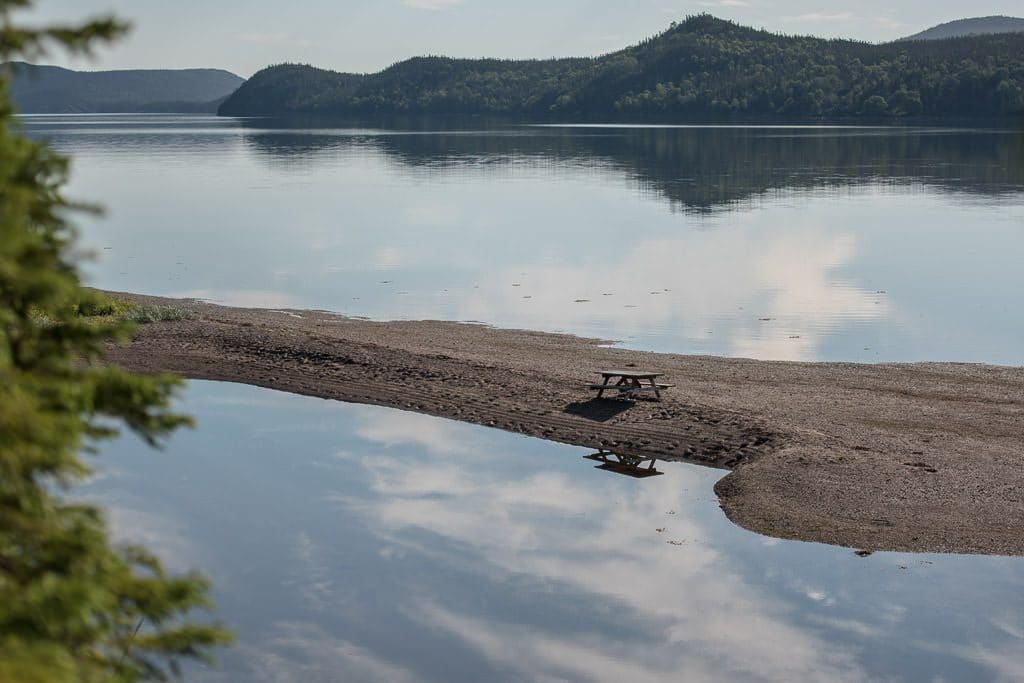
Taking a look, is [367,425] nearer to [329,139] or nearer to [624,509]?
[624,509]

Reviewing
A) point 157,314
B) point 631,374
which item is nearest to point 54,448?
point 631,374

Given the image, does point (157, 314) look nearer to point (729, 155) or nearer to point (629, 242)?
point (629, 242)

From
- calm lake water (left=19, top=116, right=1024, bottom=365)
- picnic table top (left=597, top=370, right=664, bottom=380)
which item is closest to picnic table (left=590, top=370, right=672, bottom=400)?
Result: picnic table top (left=597, top=370, right=664, bottom=380)

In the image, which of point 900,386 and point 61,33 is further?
point 900,386

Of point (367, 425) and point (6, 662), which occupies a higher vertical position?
point (6, 662)

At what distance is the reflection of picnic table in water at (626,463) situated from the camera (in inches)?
875

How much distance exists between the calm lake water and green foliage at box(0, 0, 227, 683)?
37.2 inches

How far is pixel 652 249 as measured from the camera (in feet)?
191

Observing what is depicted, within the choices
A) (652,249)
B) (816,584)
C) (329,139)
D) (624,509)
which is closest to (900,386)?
(624,509)

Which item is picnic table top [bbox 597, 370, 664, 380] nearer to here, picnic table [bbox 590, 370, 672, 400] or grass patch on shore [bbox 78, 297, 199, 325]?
picnic table [bbox 590, 370, 672, 400]

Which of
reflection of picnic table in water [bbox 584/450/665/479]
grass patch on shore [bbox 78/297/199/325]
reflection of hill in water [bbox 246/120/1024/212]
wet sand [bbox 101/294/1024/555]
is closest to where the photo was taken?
wet sand [bbox 101/294/1024/555]

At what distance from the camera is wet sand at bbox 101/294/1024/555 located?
19.1 metres

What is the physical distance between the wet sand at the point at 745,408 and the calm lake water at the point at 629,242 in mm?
4934

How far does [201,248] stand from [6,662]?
57.3m
